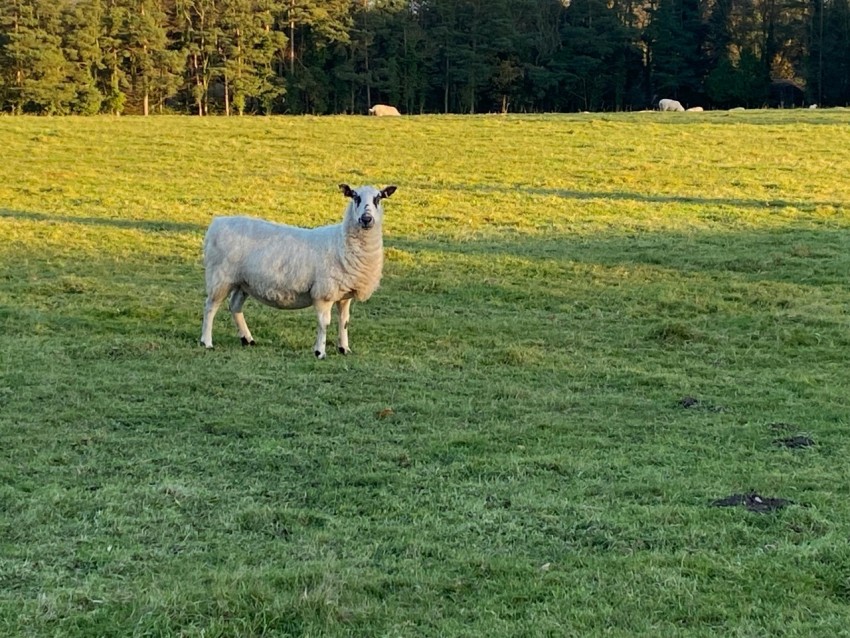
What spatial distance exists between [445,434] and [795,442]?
277 cm

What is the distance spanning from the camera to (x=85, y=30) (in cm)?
4691

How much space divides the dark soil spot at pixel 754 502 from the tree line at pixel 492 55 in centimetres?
4837

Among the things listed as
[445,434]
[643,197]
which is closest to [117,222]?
[643,197]

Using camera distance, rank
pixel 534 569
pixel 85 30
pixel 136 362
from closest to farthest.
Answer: pixel 534 569, pixel 136 362, pixel 85 30

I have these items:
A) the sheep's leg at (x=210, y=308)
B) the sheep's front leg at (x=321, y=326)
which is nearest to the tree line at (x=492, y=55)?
the sheep's leg at (x=210, y=308)

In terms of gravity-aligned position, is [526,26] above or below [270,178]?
above

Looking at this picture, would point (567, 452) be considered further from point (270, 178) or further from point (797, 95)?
point (797, 95)

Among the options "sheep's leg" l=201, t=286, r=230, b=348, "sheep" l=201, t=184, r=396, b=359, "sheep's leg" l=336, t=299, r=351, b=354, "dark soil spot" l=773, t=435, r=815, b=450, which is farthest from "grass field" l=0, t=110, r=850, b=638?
"sheep" l=201, t=184, r=396, b=359

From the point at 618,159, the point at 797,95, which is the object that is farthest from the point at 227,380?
the point at 797,95

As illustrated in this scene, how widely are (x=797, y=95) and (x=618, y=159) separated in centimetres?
3958

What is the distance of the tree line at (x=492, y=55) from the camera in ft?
174

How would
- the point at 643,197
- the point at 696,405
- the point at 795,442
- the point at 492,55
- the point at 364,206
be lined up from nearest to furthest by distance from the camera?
the point at 795,442
the point at 696,405
the point at 364,206
the point at 643,197
the point at 492,55

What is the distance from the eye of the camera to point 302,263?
1071 centimetres

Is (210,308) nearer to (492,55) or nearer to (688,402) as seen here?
(688,402)
